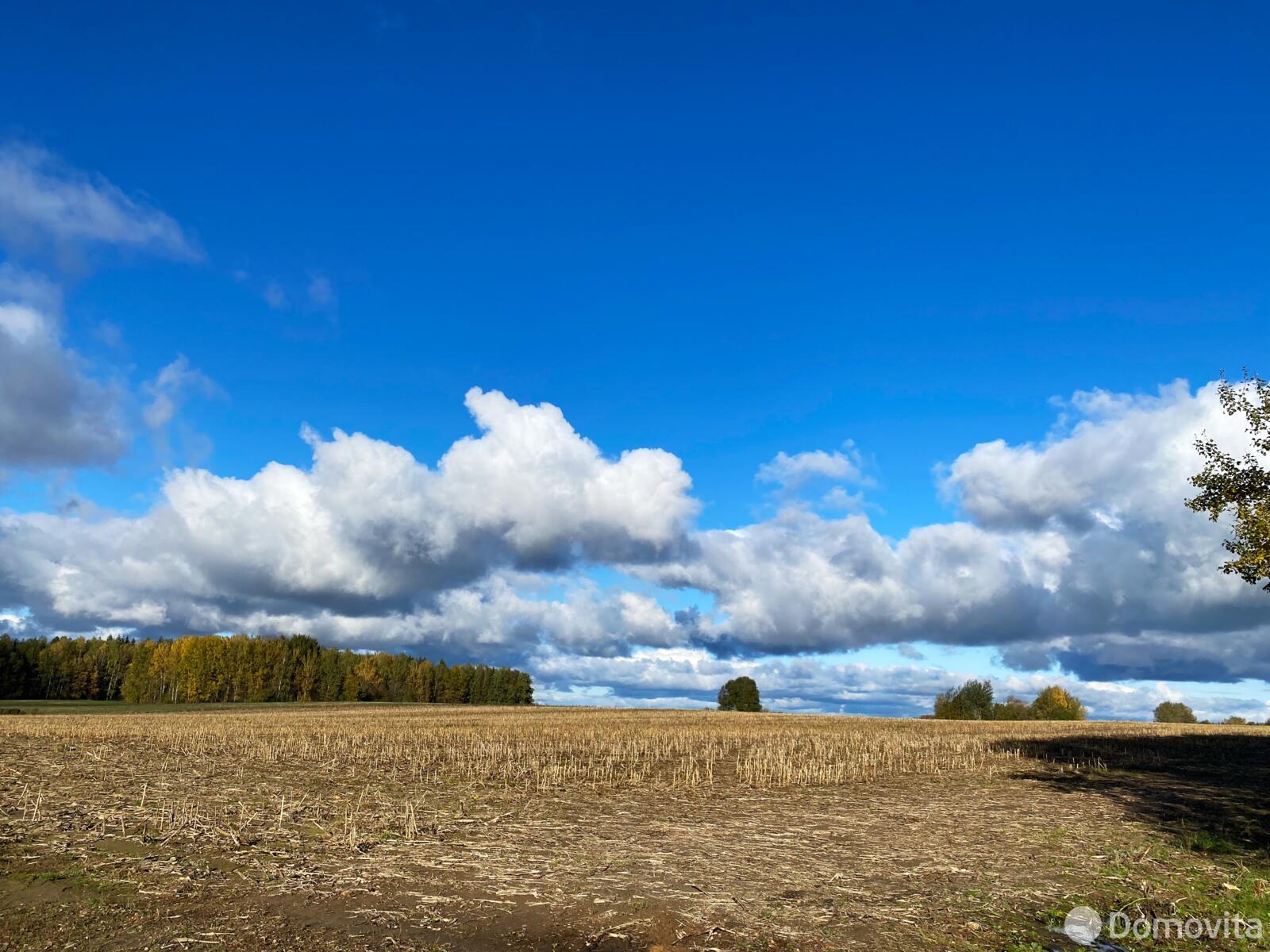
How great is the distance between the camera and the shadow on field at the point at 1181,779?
749 inches

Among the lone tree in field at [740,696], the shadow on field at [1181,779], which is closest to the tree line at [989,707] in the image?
the lone tree in field at [740,696]

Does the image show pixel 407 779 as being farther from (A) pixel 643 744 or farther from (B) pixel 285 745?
(A) pixel 643 744

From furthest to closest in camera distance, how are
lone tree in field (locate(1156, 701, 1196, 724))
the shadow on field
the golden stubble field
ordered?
lone tree in field (locate(1156, 701, 1196, 724)) → the shadow on field → the golden stubble field

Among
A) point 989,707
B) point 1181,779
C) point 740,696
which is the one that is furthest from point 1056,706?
point 1181,779

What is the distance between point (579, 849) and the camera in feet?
51.2

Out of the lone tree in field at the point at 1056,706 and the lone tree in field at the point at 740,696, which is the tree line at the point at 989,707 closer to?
the lone tree in field at the point at 1056,706

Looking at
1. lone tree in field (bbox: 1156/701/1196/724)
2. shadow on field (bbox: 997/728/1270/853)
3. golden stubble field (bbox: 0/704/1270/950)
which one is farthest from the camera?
lone tree in field (bbox: 1156/701/1196/724)

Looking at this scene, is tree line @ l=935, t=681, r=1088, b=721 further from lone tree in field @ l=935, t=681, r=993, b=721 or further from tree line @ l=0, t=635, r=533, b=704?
tree line @ l=0, t=635, r=533, b=704

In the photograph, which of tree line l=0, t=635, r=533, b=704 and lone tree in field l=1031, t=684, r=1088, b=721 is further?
tree line l=0, t=635, r=533, b=704

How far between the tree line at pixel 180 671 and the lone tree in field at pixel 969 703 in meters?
120

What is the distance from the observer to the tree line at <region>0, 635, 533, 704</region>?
160750mm

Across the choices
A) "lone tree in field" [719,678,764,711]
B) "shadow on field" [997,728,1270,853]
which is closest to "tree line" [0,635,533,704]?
"lone tree in field" [719,678,764,711]

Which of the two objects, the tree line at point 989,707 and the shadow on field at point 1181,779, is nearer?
the shadow on field at point 1181,779

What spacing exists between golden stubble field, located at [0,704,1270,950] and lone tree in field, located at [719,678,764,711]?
416ft
